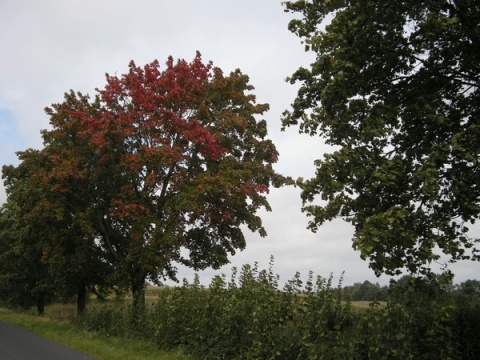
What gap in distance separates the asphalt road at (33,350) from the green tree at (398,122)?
27.6 feet

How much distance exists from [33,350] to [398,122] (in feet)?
39.8

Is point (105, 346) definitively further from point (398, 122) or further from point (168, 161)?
point (398, 122)

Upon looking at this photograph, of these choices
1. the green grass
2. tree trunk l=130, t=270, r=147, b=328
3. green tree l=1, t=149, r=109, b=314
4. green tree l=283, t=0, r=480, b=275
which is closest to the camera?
green tree l=283, t=0, r=480, b=275

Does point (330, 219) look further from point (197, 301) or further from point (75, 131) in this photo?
point (75, 131)

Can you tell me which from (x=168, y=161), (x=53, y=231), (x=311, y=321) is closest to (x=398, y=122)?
(x=311, y=321)

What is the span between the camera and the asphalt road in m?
11.4

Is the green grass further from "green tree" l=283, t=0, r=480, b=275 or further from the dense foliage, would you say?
"green tree" l=283, t=0, r=480, b=275

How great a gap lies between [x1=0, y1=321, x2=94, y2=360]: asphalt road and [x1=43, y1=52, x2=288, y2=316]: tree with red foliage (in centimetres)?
389

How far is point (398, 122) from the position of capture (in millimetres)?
8078

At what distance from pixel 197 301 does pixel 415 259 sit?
7270mm

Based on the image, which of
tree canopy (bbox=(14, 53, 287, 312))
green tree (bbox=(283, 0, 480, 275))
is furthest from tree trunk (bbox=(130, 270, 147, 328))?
green tree (bbox=(283, 0, 480, 275))

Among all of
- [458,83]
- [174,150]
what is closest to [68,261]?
[174,150]

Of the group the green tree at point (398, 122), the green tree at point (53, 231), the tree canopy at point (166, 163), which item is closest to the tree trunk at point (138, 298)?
the tree canopy at point (166, 163)

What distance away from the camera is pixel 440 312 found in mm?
6945
